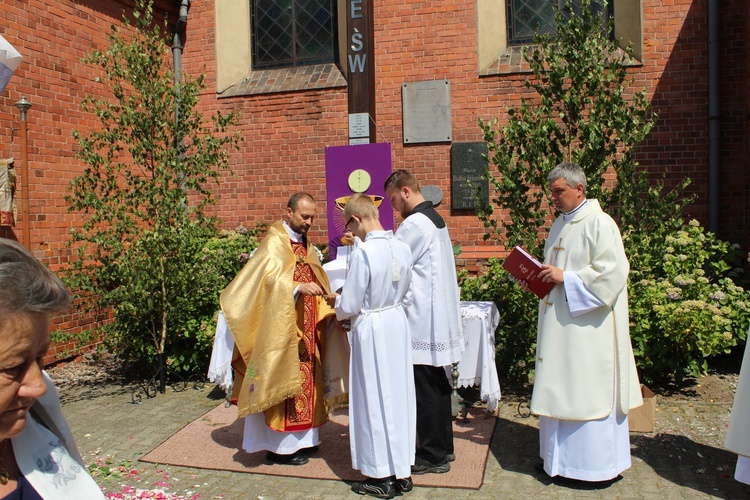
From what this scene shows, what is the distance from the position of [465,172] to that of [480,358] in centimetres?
385

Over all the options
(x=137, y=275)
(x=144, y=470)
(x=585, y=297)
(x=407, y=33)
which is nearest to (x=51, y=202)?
(x=137, y=275)

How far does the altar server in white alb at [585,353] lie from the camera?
4.44m

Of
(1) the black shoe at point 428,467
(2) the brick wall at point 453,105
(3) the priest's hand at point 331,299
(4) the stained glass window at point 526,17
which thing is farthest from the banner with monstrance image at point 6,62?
(4) the stained glass window at point 526,17

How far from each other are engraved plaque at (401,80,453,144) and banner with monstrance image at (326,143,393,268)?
7.35ft

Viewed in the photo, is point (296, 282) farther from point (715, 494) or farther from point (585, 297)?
point (715, 494)

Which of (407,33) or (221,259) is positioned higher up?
(407,33)

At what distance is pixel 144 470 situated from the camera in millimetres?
4980

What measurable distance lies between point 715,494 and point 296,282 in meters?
3.14

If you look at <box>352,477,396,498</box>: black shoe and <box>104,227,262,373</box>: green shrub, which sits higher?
<box>104,227,262,373</box>: green shrub

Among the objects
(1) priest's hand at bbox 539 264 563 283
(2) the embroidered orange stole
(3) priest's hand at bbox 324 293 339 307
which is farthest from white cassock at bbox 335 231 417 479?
(1) priest's hand at bbox 539 264 563 283

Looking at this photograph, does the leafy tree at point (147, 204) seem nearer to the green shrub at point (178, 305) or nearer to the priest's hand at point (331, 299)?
the green shrub at point (178, 305)

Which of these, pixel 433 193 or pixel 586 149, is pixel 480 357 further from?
pixel 433 193

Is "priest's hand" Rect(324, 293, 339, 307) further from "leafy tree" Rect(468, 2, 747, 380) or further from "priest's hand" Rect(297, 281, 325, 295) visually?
"leafy tree" Rect(468, 2, 747, 380)

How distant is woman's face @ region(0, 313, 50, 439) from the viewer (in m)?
1.53
